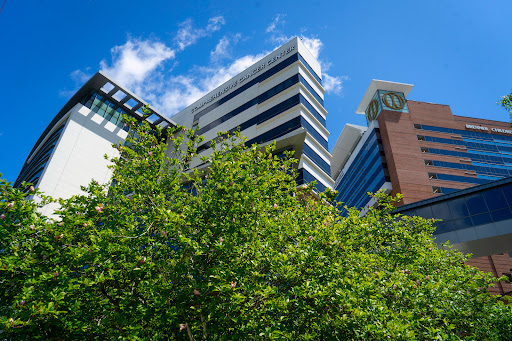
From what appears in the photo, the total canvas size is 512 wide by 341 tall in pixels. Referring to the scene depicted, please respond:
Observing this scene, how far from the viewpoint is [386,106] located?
58781mm

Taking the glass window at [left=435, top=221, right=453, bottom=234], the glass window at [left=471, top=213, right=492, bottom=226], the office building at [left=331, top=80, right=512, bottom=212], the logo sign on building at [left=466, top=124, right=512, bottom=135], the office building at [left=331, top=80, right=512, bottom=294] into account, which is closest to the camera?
the glass window at [left=471, top=213, right=492, bottom=226]

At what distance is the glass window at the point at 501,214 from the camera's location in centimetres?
2259

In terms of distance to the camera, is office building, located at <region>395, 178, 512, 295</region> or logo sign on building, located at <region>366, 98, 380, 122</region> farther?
logo sign on building, located at <region>366, 98, 380, 122</region>

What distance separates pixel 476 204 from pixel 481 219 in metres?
1.27

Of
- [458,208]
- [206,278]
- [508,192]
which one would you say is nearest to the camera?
[206,278]

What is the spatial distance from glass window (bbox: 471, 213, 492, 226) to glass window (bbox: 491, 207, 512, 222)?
1.00ft

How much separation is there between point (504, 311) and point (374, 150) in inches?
2071

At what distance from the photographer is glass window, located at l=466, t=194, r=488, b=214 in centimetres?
2358

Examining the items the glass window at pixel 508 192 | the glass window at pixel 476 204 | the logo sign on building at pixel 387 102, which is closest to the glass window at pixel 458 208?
the glass window at pixel 476 204

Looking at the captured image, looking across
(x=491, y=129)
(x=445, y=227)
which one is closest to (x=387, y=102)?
(x=491, y=129)

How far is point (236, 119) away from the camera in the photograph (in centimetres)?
3553

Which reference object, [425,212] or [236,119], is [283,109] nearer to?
Answer: [236,119]

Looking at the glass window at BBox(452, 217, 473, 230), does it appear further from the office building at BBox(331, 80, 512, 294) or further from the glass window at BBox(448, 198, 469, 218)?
the office building at BBox(331, 80, 512, 294)

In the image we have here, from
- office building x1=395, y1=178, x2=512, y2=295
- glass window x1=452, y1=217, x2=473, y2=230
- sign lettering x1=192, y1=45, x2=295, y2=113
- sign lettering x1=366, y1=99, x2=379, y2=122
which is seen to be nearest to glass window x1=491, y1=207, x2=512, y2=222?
office building x1=395, y1=178, x2=512, y2=295
